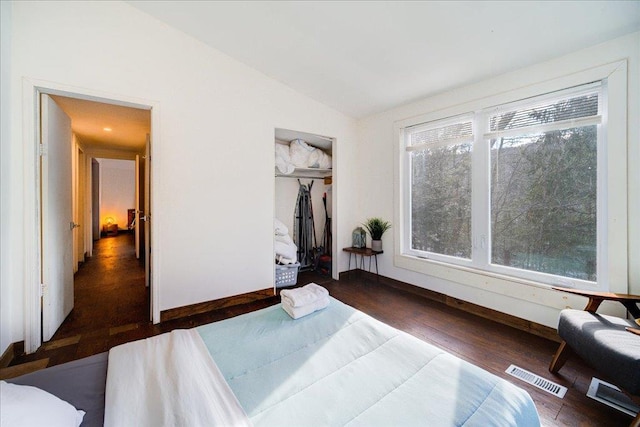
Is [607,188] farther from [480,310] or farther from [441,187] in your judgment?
[480,310]

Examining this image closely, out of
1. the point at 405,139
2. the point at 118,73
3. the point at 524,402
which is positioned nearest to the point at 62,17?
the point at 118,73

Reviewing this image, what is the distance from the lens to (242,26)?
2.40 m

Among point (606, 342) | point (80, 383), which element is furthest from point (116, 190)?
point (606, 342)

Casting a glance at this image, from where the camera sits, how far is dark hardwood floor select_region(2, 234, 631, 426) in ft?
5.15

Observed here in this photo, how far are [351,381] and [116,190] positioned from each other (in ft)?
33.9

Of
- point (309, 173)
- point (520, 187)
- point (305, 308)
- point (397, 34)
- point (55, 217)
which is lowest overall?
point (305, 308)

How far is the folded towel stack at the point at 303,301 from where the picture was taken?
5.24 feet

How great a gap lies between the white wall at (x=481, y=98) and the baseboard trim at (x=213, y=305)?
1.78 m

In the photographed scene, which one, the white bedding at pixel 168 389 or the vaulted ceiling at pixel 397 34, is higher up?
the vaulted ceiling at pixel 397 34

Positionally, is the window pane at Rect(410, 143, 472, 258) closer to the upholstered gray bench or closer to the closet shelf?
the upholstered gray bench

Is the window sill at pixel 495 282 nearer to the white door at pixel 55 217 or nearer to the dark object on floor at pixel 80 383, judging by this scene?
the dark object on floor at pixel 80 383

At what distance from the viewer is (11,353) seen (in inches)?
75.6

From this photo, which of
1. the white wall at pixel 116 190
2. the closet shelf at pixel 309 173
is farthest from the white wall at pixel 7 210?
the white wall at pixel 116 190

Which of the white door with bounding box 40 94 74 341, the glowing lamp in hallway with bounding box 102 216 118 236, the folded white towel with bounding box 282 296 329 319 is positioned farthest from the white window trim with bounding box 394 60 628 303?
the glowing lamp in hallway with bounding box 102 216 118 236
